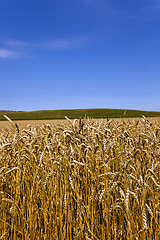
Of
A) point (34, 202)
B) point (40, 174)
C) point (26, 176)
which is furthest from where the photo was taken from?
point (26, 176)

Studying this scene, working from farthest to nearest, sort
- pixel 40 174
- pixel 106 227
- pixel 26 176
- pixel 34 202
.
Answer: pixel 26 176 → pixel 40 174 → pixel 34 202 → pixel 106 227

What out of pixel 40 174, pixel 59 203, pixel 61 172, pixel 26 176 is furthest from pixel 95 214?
pixel 26 176

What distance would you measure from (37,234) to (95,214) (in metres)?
0.55

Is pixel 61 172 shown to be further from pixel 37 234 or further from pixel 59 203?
pixel 37 234

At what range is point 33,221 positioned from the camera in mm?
2047

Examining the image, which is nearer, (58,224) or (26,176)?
(58,224)

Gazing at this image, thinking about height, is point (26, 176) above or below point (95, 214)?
above

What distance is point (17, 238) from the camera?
83.7 inches

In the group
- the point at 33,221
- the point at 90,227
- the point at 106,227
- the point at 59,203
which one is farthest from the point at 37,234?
the point at 106,227

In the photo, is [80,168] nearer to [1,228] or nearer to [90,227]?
[90,227]

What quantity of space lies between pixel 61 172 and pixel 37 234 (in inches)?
22.5

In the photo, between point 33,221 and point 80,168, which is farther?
point 80,168

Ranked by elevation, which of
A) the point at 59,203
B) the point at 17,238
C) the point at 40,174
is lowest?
the point at 17,238

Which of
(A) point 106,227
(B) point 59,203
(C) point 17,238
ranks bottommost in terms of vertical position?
(C) point 17,238
